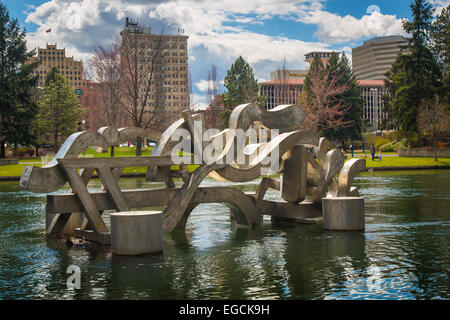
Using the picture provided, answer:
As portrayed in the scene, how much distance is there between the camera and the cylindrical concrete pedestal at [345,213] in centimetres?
1298

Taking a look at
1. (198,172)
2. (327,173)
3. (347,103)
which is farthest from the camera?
(347,103)

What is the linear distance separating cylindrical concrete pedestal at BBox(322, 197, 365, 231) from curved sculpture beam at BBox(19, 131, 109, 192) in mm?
5378

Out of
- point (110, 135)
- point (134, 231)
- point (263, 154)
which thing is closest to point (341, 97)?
point (263, 154)

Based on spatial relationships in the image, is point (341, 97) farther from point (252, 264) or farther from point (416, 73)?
point (252, 264)

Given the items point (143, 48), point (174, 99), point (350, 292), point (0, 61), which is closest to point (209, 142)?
point (350, 292)

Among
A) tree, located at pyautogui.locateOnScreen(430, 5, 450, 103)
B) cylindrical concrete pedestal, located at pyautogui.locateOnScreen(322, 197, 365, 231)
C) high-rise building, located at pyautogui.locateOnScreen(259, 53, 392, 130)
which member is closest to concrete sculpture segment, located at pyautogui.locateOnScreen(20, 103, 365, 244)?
cylindrical concrete pedestal, located at pyautogui.locateOnScreen(322, 197, 365, 231)

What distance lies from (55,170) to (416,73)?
53.9 meters

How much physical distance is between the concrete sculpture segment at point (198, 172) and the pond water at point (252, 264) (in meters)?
0.63

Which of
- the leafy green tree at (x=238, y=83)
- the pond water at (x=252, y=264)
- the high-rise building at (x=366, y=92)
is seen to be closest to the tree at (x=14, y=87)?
the leafy green tree at (x=238, y=83)

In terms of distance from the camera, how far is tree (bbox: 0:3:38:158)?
5316 cm

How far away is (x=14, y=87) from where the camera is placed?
5550cm

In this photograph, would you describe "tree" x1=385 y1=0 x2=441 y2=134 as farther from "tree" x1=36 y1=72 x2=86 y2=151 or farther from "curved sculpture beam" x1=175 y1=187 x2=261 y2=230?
"curved sculpture beam" x1=175 y1=187 x2=261 y2=230

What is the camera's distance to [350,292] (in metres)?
7.75
